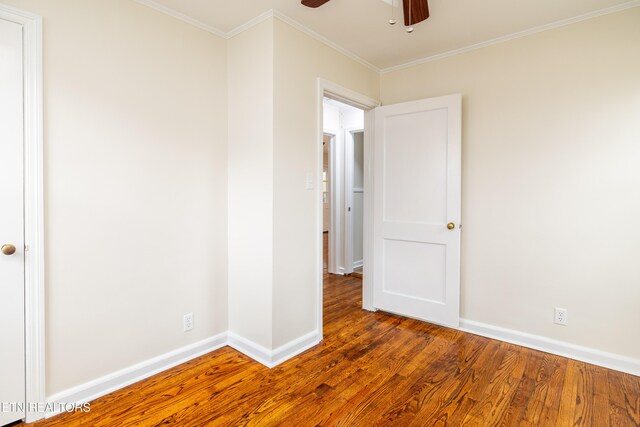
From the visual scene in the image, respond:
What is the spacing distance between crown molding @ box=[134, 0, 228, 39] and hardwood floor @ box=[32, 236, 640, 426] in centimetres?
243

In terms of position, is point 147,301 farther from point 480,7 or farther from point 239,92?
point 480,7

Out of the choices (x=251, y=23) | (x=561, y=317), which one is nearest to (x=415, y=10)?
(x=251, y=23)

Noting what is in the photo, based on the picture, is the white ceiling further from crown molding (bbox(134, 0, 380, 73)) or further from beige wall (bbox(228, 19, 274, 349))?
beige wall (bbox(228, 19, 274, 349))

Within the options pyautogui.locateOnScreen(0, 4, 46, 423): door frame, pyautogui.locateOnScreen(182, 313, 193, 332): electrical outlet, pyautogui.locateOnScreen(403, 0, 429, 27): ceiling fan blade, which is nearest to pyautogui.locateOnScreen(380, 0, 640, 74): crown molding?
pyautogui.locateOnScreen(403, 0, 429, 27): ceiling fan blade

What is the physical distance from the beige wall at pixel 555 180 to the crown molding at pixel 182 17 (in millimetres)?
1943

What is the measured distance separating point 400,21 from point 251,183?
1.61m

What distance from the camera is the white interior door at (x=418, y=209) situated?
2.92m

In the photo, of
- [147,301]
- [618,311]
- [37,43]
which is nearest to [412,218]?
[618,311]

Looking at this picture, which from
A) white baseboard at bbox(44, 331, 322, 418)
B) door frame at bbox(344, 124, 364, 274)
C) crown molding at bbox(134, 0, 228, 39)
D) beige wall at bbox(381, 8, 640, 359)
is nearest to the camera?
white baseboard at bbox(44, 331, 322, 418)

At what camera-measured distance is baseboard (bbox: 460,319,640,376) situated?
231 cm

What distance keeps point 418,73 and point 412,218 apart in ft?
4.53

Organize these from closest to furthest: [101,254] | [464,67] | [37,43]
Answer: [37,43], [101,254], [464,67]

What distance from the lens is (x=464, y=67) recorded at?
294cm

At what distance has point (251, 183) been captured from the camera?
98.9 inches
